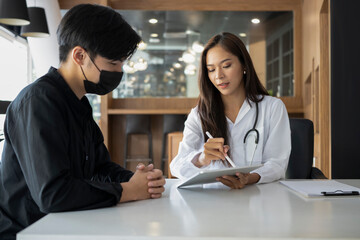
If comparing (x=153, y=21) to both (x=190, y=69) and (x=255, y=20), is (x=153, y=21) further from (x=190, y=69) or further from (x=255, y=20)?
(x=255, y=20)

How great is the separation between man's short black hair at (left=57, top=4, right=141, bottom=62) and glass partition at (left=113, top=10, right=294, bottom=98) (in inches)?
211

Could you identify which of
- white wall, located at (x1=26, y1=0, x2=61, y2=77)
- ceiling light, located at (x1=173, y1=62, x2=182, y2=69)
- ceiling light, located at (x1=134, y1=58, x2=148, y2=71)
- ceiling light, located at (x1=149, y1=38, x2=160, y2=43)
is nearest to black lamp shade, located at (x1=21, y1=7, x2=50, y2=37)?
white wall, located at (x1=26, y1=0, x2=61, y2=77)

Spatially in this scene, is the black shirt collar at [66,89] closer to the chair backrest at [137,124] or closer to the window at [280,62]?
the chair backrest at [137,124]

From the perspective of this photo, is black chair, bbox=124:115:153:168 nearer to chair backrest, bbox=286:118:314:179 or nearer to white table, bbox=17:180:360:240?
chair backrest, bbox=286:118:314:179

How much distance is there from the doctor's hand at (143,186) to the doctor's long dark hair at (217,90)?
31.1 inches

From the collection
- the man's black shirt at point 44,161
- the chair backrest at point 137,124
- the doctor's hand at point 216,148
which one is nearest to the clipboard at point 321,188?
the doctor's hand at point 216,148

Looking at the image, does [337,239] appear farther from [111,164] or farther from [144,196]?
[111,164]

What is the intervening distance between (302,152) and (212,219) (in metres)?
1.36

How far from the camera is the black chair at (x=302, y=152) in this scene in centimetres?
219

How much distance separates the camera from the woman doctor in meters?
1.89

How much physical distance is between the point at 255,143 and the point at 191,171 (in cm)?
37

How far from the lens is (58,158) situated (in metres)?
1.08

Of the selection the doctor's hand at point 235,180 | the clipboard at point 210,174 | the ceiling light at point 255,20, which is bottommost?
the doctor's hand at point 235,180

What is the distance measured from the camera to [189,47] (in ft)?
23.4
